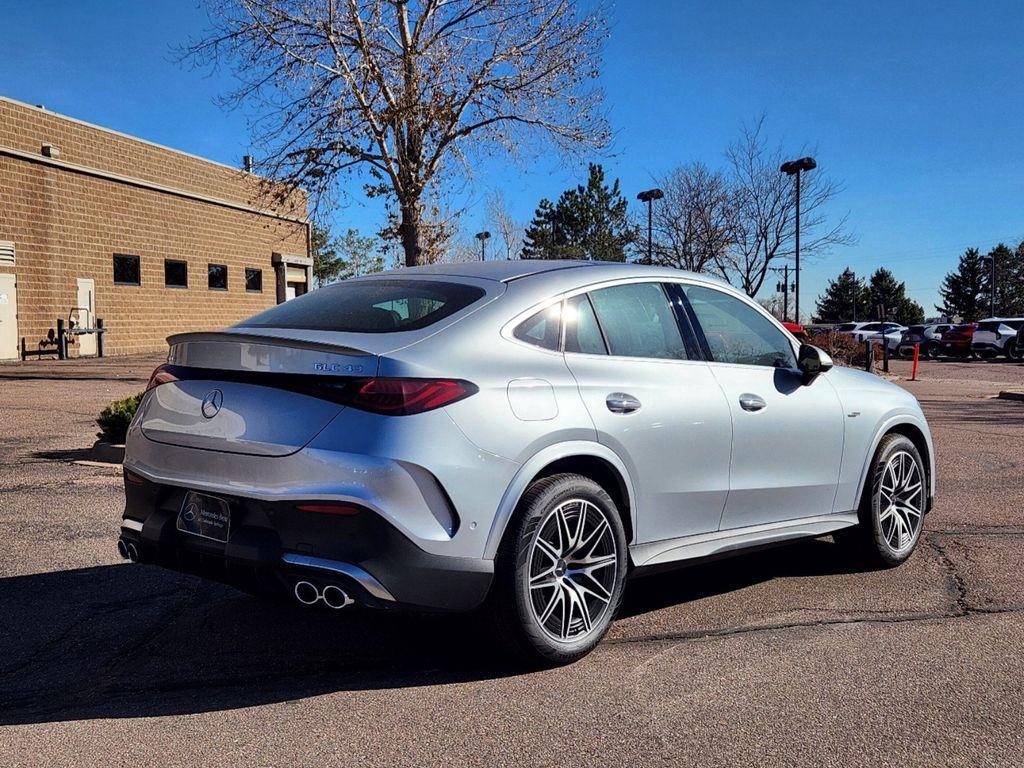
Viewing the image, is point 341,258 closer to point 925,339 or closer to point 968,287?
point 925,339

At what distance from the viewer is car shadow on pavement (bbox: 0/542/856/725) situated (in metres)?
3.67

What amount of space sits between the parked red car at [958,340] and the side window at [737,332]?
40.0m

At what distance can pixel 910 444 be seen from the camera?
5.75m

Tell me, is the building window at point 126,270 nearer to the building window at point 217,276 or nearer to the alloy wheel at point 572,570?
the building window at point 217,276

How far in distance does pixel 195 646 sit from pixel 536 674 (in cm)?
151

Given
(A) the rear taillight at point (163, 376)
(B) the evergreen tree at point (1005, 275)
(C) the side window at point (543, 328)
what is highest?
(B) the evergreen tree at point (1005, 275)

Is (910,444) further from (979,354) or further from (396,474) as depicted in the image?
(979,354)

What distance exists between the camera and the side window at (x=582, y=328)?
4164mm

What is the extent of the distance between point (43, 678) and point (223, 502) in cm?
108

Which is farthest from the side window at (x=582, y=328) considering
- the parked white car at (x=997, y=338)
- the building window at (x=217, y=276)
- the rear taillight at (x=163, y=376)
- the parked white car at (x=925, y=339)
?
the parked white car at (x=925, y=339)

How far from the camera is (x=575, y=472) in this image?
400 centimetres

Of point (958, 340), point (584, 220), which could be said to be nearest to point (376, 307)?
point (958, 340)

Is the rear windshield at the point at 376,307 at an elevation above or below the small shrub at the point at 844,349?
above

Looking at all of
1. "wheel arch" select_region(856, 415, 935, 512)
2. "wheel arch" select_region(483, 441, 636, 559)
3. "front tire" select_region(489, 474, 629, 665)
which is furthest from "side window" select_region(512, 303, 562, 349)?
"wheel arch" select_region(856, 415, 935, 512)
